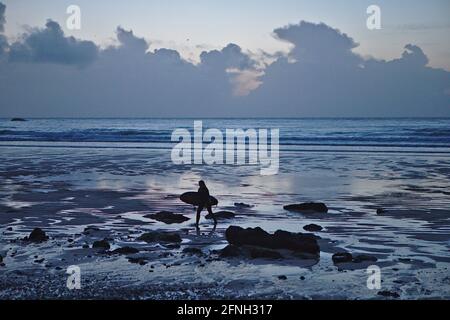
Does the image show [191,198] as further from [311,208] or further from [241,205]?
[311,208]

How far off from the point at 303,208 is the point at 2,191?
11300 mm

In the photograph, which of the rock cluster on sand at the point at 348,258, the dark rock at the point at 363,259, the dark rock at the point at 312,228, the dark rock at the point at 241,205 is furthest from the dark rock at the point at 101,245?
the dark rock at the point at 241,205

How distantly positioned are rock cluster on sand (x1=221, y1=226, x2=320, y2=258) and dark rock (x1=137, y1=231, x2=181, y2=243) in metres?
1.31

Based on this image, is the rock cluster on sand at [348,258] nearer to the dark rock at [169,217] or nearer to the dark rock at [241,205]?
the dark rock at [169,217]

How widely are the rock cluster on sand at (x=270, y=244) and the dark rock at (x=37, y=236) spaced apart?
13.6ft

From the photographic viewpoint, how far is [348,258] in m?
8.66

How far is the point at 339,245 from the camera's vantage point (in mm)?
9812

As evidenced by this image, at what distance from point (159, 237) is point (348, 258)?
4.06m

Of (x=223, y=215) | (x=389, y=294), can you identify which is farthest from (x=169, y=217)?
(x=389, y=294)

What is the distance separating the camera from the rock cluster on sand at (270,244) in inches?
354

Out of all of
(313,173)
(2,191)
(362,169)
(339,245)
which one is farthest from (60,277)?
(362,169)

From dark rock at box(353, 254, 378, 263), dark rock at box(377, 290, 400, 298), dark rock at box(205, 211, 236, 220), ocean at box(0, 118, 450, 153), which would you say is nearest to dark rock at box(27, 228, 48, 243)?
dark rock at box(205, 211, 236, 220)

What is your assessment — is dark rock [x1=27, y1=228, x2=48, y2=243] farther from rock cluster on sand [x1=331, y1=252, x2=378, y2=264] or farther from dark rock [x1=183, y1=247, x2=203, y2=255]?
rock cluster on sand [x1=331, y1=252, x2=378, y2=264]
